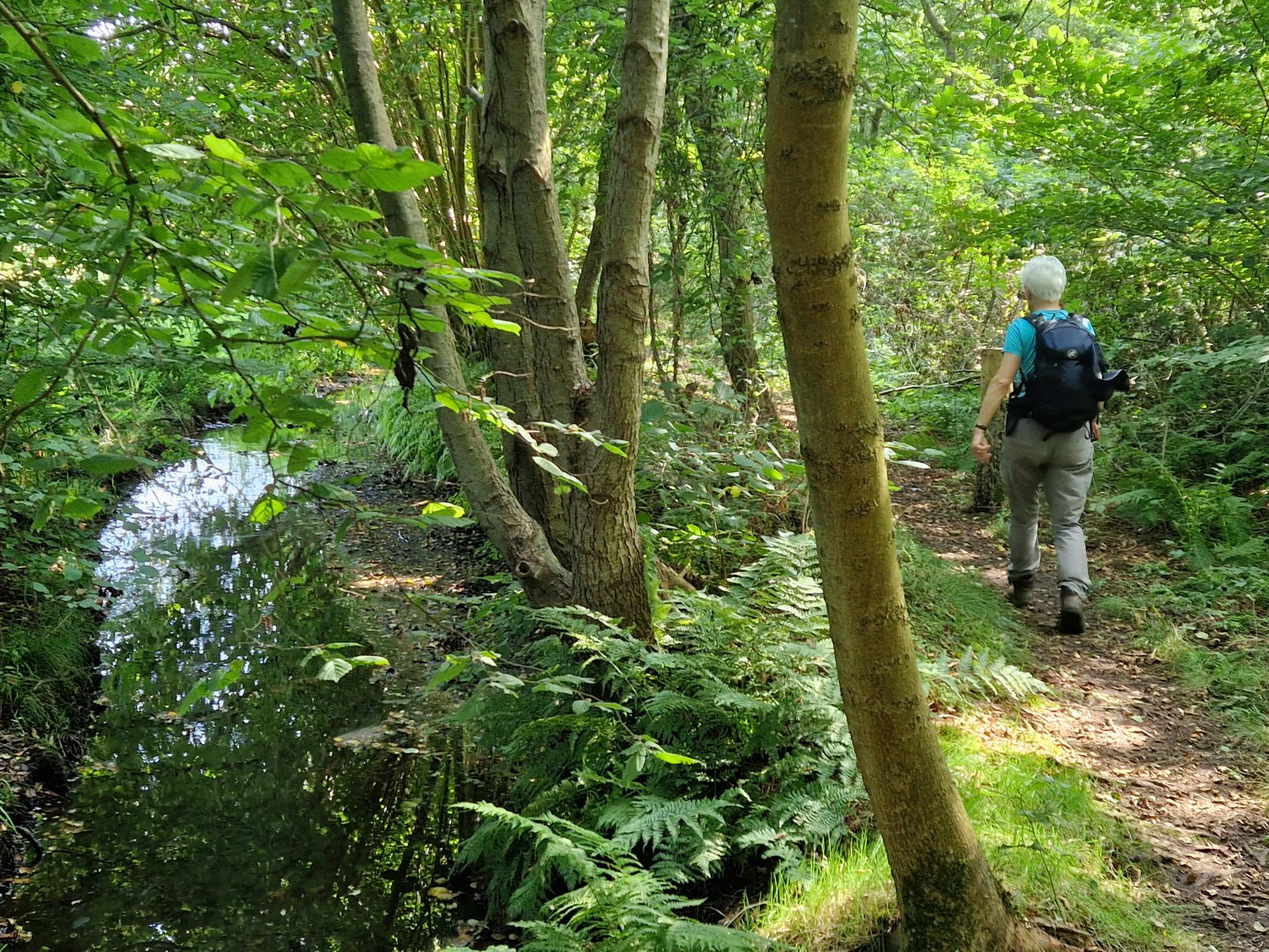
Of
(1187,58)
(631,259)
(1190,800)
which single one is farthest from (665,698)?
(1187,58)

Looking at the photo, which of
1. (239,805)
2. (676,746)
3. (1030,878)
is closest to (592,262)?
(676,746)

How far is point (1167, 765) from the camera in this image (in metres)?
3.64

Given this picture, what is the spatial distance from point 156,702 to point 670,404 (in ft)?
13.0

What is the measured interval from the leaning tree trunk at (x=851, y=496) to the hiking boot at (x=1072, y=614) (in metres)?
3.40

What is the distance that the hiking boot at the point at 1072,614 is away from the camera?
5137 millimetres

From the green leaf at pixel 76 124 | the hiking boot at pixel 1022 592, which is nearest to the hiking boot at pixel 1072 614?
the hiking boot at pixel 1022 592

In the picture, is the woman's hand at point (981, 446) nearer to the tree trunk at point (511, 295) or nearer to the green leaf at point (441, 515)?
the tree trunk at point (511, 295)

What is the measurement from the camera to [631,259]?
12.1 feet

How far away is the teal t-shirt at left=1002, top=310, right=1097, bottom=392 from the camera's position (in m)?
5.02

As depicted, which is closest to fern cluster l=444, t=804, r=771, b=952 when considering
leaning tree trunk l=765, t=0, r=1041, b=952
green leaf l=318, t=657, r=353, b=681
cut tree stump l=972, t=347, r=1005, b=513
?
leaning tree trunk l=765, t=0, r=1041, b=952

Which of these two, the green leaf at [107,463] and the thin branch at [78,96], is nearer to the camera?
the thin branch at [78,96]

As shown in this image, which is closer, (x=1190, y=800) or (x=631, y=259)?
(x=1190, y=800)

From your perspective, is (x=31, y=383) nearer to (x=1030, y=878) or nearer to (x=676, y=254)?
(x=1030, y=878)

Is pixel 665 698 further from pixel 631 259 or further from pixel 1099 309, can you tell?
pixel 1099 309
